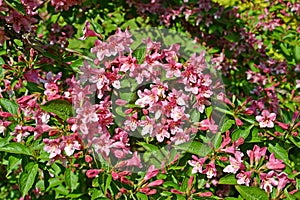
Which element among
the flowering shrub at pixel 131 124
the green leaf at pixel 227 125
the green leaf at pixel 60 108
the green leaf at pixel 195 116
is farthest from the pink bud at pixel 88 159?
the green leaf at pixel 227 125

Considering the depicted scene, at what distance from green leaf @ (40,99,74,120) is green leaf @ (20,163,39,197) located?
0.27 metres

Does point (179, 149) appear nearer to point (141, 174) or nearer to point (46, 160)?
point (141, 174)

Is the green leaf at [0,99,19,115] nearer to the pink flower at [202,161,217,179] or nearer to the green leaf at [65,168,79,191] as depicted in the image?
the green leaf at [65,168,79,191]

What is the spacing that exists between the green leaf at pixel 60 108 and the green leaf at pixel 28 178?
0.27m

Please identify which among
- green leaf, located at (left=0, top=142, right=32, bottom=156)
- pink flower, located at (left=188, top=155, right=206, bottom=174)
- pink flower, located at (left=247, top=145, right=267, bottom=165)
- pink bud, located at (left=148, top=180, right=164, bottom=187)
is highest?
green leaf, located at (left=0, top=142, right=32, bottom=156)

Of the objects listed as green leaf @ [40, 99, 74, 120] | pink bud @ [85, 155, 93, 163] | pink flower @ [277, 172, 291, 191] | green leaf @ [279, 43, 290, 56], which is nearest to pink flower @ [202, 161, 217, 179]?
pink flower @ [277, 172, 291, 191]

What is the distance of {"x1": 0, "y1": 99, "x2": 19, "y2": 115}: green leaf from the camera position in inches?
67.8

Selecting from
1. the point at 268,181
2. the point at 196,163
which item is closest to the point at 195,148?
the point at 196,163

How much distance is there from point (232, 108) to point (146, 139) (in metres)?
0.40

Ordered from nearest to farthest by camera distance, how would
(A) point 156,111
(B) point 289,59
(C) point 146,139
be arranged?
(A) point 156,111 → (C) point 146,139 → (B) point 289,59

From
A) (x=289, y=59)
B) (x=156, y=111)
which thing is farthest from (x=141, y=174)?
(x=289, y=59)

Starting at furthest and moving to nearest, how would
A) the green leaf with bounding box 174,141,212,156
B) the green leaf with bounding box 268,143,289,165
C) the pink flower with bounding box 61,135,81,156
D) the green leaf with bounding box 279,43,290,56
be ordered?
the green leaf with bounding box 279,43,290,56
the green leaf with bounding box 268,143,289,165
the green leaf with bounding box 174,141,212,156
the pink flower with bounding box 61,135,81,156

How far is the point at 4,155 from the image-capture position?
6.73 feet

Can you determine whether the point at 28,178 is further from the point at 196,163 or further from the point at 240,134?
the point at 240,134
